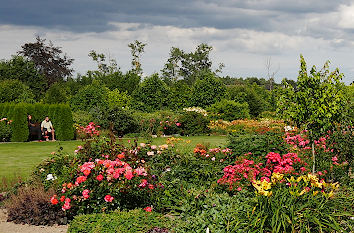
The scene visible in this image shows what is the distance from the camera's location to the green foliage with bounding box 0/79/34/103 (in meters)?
23.2

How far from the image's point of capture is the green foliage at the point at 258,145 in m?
6.83

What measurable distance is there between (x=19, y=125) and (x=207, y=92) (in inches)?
429

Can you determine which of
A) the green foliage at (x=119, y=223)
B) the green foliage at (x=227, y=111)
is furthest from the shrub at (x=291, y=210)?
the green foliage at (x=227, y=111)

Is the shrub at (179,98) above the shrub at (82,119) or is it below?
above

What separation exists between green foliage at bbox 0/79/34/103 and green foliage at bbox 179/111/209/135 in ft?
33.8

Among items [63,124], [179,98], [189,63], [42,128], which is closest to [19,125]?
[42,128]

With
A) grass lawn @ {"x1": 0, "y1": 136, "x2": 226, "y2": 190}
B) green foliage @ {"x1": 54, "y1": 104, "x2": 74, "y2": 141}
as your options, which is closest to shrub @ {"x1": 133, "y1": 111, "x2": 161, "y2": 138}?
green foliage @ {"x1": 54, "y1": 104, "x2": 74, "y2": 141}

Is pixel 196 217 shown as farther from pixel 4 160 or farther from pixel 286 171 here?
pixel 4 160

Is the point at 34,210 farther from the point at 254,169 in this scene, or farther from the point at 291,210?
the point at 291,210

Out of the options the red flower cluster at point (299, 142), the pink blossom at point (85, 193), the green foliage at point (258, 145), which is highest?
the green foliage at point (258, 145)

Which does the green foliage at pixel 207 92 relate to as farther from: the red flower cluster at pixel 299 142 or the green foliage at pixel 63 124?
the red flower cluster at pixel 299 142

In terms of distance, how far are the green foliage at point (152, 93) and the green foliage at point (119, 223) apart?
17482mm

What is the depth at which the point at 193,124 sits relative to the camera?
1788 cm

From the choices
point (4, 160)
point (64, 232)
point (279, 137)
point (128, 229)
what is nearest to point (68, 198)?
point (64, 232)
